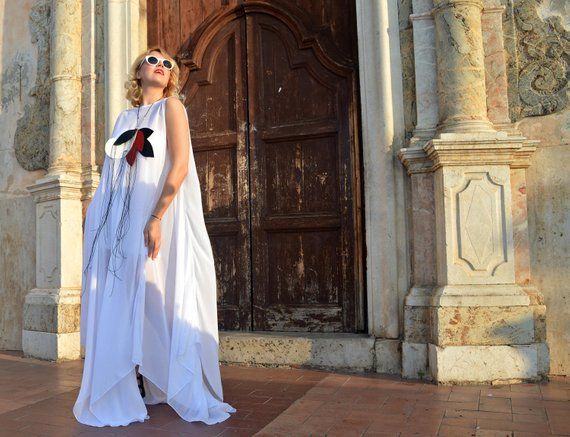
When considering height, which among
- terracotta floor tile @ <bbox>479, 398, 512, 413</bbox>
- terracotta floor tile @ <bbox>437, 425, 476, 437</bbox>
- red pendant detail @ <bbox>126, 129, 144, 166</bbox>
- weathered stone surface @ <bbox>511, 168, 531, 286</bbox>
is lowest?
terracotta floor tile @ <bbox>479, 398, 512, 413</bbox>

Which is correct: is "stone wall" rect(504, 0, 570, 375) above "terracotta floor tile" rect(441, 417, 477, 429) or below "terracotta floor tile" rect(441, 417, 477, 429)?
above

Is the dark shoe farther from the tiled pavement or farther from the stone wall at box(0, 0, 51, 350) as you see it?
the stone wall at box(0, 0, 51, 350)

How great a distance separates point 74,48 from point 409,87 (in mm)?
3482

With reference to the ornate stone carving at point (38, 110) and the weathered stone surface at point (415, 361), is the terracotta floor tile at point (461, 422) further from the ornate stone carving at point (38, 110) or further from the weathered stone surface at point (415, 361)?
the ornate stone carving at point (38, 110)

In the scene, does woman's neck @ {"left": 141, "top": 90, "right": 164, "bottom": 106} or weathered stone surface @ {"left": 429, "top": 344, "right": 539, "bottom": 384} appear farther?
weathered stone surface @ {"left": 429, "top": 344, "right": 539, "bottom": 384}

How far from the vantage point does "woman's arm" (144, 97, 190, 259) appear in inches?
124

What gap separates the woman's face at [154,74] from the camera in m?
3.38

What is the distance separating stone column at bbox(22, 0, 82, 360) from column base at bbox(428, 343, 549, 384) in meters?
3.47

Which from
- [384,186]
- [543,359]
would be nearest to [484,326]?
[543,359]

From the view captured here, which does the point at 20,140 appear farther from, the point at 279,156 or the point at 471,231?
the point at 471,231

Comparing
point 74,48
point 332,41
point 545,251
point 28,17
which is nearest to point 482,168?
point 545,251

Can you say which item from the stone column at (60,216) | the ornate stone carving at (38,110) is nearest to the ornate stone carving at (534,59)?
the stone column at (60,216)

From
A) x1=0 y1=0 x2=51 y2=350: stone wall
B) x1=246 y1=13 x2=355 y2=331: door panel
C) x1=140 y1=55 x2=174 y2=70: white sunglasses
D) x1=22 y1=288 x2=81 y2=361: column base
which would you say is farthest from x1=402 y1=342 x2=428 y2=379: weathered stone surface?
x1=0 y1=0 x2=51 y2=350: stone wall

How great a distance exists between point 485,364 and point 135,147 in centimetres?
269
